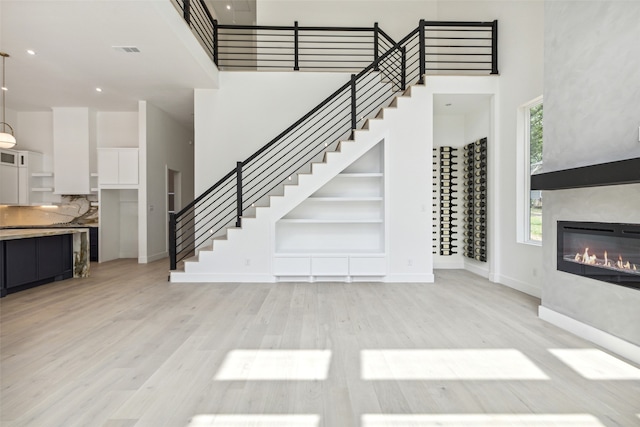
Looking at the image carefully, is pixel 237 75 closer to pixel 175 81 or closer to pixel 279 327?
pixel 175 81

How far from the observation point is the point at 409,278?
5273 millimetres

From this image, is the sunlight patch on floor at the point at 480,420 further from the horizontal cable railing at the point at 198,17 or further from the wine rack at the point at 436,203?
the horizontal cable railing at the point at 198,17

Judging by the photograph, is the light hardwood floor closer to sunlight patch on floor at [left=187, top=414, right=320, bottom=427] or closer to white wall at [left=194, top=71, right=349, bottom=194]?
sunlight patch on floor at [left=187, top=414, right=320, bottom=427]

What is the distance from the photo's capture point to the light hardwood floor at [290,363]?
6.19ft

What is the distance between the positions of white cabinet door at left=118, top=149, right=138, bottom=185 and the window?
7.53 meters

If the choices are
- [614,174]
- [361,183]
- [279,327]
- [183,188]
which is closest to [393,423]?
A: [279,327]

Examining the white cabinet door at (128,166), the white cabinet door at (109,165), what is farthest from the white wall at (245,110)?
the white cabinet door at (109,165)

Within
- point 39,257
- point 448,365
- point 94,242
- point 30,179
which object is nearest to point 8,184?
point 30,179

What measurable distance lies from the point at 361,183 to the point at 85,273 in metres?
5.16

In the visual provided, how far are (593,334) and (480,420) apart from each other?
1845 millimetres

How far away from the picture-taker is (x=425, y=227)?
17.4 feet

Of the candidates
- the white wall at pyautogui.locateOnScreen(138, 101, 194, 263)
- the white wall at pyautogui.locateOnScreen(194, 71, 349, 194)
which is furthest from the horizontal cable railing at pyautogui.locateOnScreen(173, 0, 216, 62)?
the white wall at pyautogui.locateOnScreen(138, 101, 194, 263)

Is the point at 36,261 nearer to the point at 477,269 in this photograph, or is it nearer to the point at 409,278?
the point at 409,278

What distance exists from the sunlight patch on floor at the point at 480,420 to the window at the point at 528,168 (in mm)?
3365
